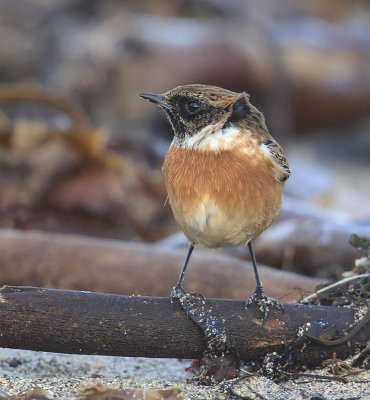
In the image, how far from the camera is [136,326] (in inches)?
125

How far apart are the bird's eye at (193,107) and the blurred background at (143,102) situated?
228cm

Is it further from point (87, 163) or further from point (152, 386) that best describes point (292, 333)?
point (87, 163)

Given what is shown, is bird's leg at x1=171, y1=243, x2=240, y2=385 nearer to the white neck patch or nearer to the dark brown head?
the white neck patch

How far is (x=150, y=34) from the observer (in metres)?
10.8

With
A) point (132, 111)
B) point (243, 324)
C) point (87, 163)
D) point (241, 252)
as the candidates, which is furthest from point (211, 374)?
point (132, 111)

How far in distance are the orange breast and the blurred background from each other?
2.19m

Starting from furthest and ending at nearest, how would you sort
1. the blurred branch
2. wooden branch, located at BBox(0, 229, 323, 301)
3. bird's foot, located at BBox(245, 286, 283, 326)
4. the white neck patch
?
the blurred branch → wooden branch, located at BBox(0, 229, 323, 301) → the white neck patch → bird's foot, located at BBox(245, 286, 283, 326)

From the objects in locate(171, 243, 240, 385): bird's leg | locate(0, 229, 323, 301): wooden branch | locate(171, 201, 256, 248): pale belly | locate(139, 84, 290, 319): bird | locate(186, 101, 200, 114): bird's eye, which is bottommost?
locate(0, 229, 323, 301): wooden branch

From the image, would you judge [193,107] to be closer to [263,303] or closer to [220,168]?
[220,168]

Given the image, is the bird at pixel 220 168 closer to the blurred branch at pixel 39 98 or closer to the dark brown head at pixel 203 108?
the dark brown head at pixel 203 108

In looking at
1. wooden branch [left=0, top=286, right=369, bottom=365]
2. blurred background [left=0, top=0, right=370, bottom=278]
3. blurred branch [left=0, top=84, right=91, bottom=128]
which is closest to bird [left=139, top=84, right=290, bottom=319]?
wooden branch [left=0, top=286, right=369, bottom=365]

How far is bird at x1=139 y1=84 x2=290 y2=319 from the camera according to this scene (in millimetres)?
3658

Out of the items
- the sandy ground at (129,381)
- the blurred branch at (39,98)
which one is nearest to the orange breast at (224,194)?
the sandy ground at (129,381)

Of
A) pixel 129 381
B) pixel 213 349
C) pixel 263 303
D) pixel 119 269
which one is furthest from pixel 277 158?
pixel 119 269
